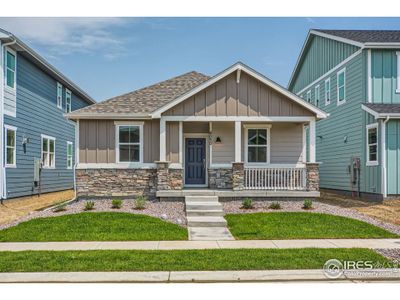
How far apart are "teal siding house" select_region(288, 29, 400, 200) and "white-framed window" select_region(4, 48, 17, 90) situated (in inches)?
536

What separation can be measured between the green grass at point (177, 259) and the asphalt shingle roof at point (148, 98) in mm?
8242

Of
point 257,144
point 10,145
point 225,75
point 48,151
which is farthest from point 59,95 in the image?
point 257,144

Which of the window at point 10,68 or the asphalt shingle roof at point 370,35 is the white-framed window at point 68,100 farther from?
the asphalt shingle roof at point 370,35

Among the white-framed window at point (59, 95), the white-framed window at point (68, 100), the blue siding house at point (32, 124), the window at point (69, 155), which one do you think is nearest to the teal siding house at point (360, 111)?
the blue siding house at point (32, 124)

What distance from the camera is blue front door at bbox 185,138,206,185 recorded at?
17141 mm

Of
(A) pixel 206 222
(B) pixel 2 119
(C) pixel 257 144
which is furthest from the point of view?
(C) pixel 257 144

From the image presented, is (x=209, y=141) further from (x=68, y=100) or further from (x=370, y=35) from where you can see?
(x=68, y=100)

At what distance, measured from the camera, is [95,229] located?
11.2 m

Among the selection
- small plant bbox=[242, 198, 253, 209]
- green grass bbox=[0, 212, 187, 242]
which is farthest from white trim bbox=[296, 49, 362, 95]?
green grass bbox=[0, 212, 187, 242]

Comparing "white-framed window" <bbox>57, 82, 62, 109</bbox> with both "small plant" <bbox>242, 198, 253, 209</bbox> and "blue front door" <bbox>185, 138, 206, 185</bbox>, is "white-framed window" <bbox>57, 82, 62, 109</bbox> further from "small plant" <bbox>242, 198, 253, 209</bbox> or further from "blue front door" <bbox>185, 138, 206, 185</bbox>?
"small plant" <bbox>242, 198, 253, 209</bbox>

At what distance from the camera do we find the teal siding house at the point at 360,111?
15852 millimetres

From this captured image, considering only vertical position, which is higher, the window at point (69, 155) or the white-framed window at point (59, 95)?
the white-framed window at point (59, 95)

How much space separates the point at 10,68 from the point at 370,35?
15.0m

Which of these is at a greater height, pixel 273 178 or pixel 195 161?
pixel 195 161
